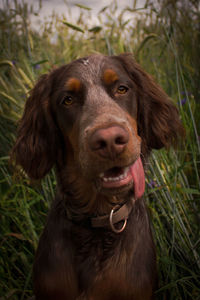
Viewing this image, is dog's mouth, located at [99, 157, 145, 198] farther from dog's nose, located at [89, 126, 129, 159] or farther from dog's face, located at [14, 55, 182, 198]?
dog's nose, located at [89, 126, 129, 159]

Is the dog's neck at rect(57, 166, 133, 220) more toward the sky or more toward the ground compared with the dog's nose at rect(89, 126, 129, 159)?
more toward the ground

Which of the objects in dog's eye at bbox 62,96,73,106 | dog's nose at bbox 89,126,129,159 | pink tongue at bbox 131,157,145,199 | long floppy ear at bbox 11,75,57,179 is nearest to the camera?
dog's nose at bbox 89,126,129,159

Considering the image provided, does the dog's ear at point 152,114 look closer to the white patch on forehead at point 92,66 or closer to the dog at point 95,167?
the dog at point 95,167

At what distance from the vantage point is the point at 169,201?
86.0 inches

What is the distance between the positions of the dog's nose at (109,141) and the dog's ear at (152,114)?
65 cm

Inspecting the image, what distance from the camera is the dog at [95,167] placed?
5.07ft

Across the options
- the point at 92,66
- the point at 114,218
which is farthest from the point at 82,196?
the point at 92,66

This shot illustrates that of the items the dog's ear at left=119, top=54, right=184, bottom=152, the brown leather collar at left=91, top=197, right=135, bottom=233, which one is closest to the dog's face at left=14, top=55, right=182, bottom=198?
the dog's ear at left=119, top=54, right=184, bottom=152

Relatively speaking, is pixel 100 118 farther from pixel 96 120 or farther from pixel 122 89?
pixel 122 89

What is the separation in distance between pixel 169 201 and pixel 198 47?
1.12 metres

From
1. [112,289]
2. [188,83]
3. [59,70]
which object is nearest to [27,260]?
[112,289]

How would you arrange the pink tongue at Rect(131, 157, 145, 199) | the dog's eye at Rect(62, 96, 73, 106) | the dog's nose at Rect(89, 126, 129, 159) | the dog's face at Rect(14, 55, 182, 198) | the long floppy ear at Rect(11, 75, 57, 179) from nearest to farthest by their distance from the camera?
the dog's nose at Rect(89, 126, 129, 159)
the dog's face at Rect(14, 55, 182, 198)
the pink tongue at Rect(131, 157, 145, 199)
the dog's eye at Rect(62, 96, 73, 106)
the long floppy ear at Rect(11, 75, 57, 179)

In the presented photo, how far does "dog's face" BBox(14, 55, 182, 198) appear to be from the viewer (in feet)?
4.82

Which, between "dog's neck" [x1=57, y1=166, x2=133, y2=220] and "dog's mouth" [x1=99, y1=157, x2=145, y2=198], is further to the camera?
"dog's neck" [x1=57, y1=166, x2=133, y2=220]
